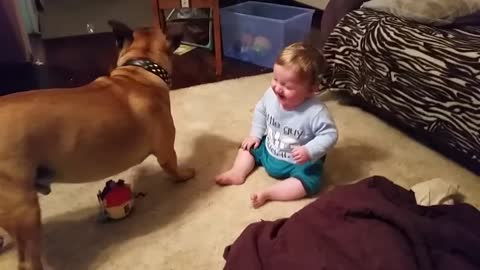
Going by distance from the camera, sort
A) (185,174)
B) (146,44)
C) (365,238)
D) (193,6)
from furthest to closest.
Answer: (193,6), (185,174), (146,44), (365,238)

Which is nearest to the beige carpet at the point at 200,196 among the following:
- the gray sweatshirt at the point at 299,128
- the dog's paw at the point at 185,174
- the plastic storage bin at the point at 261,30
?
the dog's paw at the point at 185,174

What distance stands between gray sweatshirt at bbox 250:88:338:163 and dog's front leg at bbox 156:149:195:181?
0.29m

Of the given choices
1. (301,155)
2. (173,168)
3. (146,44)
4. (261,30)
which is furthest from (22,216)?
(261,30)

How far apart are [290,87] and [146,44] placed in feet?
1.57

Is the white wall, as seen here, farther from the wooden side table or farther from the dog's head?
the dog's head

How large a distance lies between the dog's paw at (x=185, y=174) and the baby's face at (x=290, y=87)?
1.30ft

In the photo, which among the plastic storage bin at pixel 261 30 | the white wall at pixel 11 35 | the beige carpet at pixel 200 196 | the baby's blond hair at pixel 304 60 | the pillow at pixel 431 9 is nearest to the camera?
the beige carpet at pixel 200 196

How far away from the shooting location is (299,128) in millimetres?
1683

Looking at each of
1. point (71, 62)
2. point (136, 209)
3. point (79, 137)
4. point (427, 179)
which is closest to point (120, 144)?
point (79, 137)

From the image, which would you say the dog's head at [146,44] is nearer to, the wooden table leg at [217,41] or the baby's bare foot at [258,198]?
the baby's bare foot at [258,198]

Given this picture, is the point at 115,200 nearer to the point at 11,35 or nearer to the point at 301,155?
the point at 301,155

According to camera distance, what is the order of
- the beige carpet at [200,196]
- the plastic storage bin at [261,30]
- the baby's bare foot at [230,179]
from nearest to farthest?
the beige carpet at [200,196]
the baby's bare foot at [230,179]
the plastic storage bin at [261,30]

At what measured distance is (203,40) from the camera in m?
2.92

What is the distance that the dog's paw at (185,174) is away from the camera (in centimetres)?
174
